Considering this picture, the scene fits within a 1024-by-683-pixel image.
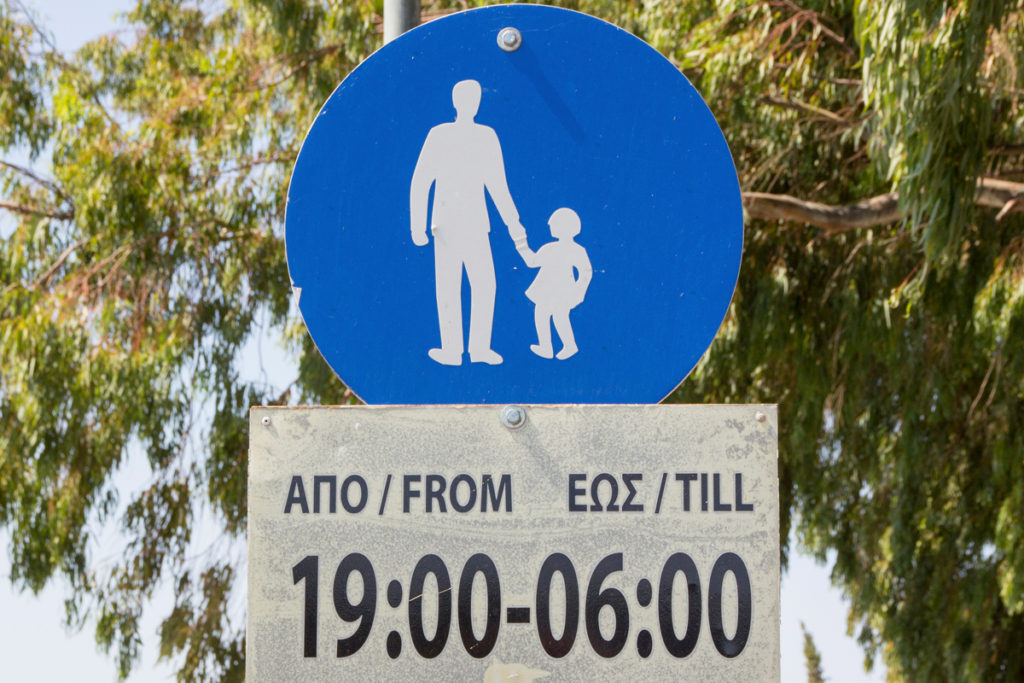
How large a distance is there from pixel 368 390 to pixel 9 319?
20.9 feet

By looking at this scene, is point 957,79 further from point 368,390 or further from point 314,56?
point 314,56

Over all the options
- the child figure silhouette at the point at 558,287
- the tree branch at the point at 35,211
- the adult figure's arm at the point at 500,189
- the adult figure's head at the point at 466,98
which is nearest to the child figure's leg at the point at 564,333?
the child figure silhouette at the point at 558,287

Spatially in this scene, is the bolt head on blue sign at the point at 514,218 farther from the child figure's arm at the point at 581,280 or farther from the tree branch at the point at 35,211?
the tree branch at the point at 35,211

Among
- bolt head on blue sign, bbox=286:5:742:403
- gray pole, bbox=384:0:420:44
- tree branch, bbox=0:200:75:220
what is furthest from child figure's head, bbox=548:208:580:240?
tree branch, bbox=0:200:75:220

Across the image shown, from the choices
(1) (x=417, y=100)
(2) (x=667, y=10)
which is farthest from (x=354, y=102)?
(2) (x=667, y=10)

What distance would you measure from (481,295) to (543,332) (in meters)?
0.08

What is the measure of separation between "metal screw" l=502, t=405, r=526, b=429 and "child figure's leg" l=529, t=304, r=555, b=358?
0.48 ft

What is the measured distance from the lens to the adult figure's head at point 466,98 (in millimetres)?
1546

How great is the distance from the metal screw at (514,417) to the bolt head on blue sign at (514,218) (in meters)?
0.13

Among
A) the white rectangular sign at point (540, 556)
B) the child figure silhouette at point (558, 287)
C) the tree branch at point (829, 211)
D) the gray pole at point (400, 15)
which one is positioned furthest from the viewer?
the tree branch at point (829, 211)

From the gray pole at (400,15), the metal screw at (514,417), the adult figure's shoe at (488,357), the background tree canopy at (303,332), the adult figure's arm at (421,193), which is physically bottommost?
the metal screw at (514,417)

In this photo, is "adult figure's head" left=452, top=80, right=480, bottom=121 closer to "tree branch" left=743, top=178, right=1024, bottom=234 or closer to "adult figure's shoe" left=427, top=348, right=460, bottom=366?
"adult figure's shoe" left=427, top=348, right=460, bottom=366

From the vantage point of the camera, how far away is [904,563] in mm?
8641

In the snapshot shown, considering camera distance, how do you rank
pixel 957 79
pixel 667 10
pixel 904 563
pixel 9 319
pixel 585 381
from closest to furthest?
pixel 585 381, pixel 957 79, pixel 667 10, pixel 9 319, pixel 904 563
